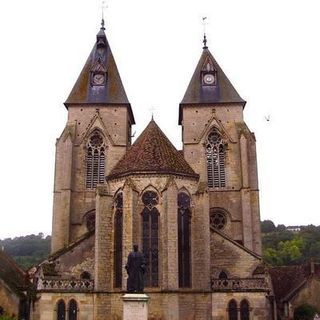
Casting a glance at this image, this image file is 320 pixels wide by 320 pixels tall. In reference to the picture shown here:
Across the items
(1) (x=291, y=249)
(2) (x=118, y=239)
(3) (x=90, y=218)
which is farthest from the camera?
(1) (x=291, y=249)

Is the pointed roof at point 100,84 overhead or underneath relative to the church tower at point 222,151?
overhead

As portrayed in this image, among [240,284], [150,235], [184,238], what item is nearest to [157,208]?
[150,235]

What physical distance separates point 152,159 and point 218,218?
921 centimetres

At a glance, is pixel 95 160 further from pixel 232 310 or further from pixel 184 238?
pixel 232 310

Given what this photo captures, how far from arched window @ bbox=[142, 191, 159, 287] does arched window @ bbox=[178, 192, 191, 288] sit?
48.2 inches

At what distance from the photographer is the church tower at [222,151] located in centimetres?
3516

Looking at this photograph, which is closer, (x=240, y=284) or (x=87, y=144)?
(x=240, y=284)

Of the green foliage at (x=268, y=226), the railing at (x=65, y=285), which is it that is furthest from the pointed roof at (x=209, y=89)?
the green foliage at (x=268, y=226)

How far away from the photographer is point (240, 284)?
1078 inches

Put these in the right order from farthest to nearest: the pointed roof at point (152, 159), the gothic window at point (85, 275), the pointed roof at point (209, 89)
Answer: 1. the pointed roof at point (209, 89)
2. the gothic window at point (85, 275)
3. the pointed roof at point (152, 159)

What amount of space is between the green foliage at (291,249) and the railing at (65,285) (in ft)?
138

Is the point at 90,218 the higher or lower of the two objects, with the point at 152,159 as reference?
lower

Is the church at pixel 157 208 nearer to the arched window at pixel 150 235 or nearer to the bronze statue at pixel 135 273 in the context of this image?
A: the arched window at pixel 150 235

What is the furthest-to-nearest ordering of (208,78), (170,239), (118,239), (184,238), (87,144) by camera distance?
(208,78), (87,144), (184,238), (118,239), (170,239)
